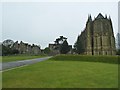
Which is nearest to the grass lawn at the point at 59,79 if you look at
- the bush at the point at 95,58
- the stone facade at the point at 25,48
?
the bush at the point at 95,58

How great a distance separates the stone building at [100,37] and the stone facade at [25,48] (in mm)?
57136

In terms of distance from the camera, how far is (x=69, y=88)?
27.4 feet

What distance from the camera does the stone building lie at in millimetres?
85250

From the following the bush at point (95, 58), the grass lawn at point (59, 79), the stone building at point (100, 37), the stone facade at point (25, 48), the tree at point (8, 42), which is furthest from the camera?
the stone facade at point (25, 48)

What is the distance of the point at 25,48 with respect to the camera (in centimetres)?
14062

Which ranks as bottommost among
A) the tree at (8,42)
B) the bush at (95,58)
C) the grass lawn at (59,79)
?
the bush at (95,58)

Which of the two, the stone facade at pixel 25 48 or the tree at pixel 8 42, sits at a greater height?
the tree at pixel 8 42

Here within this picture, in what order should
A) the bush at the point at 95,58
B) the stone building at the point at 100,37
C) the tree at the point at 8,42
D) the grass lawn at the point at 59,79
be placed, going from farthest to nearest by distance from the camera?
1. the tree at the point at 8,42
2. the stone building at the point at 100,37
3. the bush at the point at 95,58
4. the grass lawn at the point at 59,79

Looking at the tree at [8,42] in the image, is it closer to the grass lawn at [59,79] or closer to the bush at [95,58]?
the bush at [95,58]

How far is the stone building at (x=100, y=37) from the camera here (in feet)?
280

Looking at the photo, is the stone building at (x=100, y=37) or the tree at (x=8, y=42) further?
the tree at (x=8, y=42)

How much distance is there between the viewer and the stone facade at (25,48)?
131925mm

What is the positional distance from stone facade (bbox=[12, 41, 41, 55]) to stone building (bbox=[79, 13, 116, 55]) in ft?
187

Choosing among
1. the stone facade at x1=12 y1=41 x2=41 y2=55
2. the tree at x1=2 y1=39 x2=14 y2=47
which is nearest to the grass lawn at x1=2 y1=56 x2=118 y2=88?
the tree at x1=2 y1=39 x2=14 y2=47
